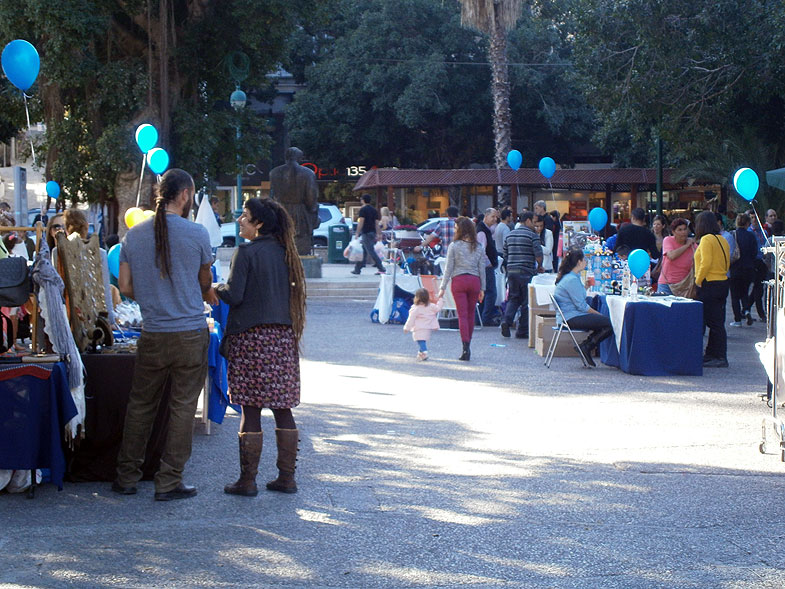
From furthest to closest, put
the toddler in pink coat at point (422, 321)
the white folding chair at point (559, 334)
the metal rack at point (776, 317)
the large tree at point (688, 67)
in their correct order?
the large tree at point (688, 67) < the toddler in pink coat at point (422, 321) < the white folding chair at point (559, 334) < the metal rack at point (776, 317)

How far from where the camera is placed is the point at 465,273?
40.9 ft

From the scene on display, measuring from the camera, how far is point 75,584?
482 centimetres

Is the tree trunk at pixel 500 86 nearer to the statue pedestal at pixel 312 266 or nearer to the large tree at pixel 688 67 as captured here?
the large tree at pixel 688 67

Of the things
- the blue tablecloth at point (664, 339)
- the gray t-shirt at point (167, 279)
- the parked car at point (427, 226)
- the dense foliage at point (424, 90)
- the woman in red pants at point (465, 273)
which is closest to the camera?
the gray t-shirt at point (167, 279)

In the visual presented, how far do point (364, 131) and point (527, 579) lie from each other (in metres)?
39.1

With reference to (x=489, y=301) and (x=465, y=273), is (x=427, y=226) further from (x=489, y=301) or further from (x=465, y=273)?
(x=465, y=273)

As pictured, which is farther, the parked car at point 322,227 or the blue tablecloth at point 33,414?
the parked car at point 322,227

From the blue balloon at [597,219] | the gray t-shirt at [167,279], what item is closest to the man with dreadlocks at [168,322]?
the gray t-shirt at [167,279]

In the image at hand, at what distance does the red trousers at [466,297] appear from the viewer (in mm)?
12477

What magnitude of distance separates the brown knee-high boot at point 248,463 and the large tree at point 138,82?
15106 millimetres

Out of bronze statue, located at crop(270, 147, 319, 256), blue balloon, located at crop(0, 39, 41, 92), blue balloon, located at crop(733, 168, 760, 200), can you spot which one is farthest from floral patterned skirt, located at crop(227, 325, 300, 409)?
bronze statue, located at crop(270, 147, 319, 256)

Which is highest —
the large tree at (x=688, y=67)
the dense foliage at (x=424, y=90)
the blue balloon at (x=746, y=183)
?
the dense foliage at (x=424, y=90)

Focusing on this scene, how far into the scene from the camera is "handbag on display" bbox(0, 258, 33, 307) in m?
6.26

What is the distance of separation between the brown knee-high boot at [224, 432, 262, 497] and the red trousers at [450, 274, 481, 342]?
6.36m
